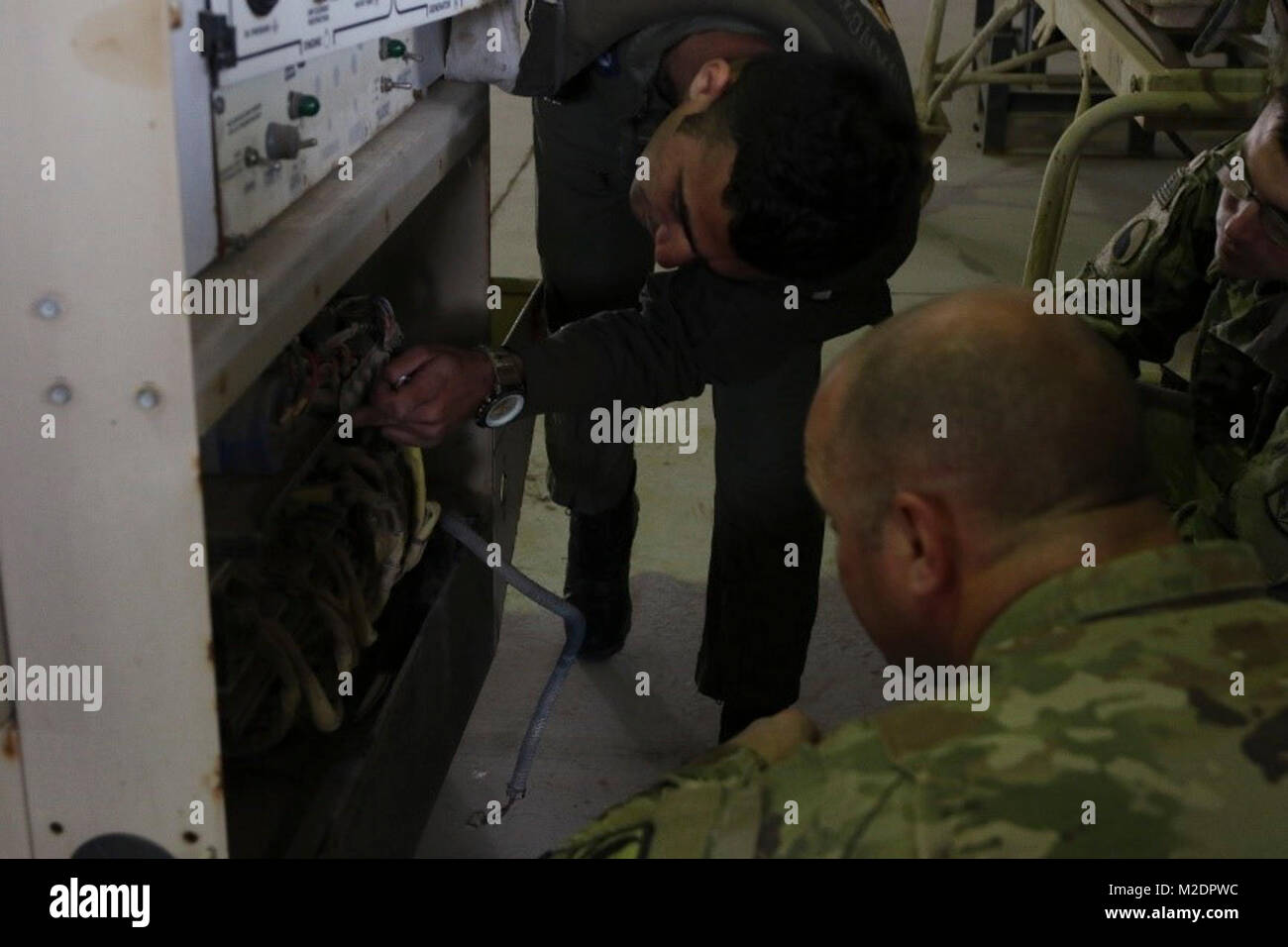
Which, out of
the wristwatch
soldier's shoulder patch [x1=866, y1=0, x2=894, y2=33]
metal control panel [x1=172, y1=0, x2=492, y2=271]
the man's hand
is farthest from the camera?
soldier's shoulder patch [x1=866, y1=0, x2=894, y2=33]

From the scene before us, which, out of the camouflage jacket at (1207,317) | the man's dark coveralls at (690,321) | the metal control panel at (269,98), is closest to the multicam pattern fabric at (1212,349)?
the camouflage jacket at (1207,317)

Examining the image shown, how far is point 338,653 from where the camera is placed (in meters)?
1.43

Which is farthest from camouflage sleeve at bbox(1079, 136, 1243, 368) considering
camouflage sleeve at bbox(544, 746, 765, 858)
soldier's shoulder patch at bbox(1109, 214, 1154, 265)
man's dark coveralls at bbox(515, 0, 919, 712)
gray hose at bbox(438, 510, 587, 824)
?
camouflage sleeve at bbox(544, 746, 765, 858)

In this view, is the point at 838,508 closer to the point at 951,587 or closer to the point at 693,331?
the point at 951,587

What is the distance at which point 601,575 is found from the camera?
220cm

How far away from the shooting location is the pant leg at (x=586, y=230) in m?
1.87

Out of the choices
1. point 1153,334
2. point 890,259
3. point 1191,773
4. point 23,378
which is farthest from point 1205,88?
point 23,378

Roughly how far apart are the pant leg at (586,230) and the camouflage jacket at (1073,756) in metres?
1.05

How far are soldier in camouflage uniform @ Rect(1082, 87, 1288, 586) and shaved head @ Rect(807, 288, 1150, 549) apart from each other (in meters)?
0.70

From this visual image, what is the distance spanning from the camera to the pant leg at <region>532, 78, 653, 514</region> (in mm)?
1866

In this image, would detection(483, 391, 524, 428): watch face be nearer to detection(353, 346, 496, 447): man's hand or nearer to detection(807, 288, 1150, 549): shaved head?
detection(353, 346, 496, 447): man's hand

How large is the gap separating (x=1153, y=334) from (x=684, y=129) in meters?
0.82

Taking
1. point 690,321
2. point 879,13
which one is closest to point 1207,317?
point 879,13

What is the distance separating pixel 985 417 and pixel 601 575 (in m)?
1.31
